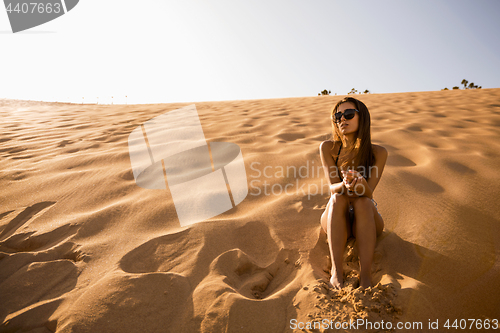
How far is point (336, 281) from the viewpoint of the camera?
1336mm

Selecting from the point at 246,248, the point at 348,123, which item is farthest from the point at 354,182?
the point at 246,248

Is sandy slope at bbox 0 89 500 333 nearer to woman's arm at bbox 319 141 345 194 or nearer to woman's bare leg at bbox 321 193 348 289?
woman's bare leg at bbox 321 193 348 289

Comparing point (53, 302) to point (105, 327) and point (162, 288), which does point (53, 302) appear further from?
point (162, 288)

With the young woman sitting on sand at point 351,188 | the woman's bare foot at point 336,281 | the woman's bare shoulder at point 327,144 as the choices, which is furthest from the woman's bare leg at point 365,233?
the woman's bare shoulder at point 327,144

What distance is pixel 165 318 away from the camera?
121cm

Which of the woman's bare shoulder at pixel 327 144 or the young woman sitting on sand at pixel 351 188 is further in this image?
the woman's bare shoulder at pixel 327 144

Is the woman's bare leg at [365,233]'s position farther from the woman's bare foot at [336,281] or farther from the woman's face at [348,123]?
the woman's face at [348,123]

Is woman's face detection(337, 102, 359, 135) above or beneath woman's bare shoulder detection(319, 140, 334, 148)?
above

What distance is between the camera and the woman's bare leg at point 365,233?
135 centimetres

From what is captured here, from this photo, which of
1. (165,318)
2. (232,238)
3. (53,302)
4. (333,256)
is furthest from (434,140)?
(53,302)

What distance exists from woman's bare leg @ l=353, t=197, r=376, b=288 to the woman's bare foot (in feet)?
0.33

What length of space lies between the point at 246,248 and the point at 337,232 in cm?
57

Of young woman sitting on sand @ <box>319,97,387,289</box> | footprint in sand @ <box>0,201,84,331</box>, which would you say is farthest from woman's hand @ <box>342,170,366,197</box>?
footprint in sand @ <box>0,201,84,331</box>

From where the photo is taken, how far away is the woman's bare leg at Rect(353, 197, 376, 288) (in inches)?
53.0
